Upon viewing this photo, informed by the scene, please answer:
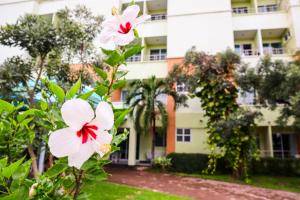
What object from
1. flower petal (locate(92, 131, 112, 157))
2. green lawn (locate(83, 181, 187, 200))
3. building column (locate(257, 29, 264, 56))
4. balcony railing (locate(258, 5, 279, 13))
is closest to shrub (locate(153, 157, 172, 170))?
green lawn (locate(83, 181, 187, 200))

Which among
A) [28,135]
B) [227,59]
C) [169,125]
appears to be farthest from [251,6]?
[28,135]

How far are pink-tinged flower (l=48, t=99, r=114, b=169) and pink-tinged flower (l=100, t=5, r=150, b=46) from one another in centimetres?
34

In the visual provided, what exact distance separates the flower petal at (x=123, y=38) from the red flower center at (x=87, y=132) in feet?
1.19

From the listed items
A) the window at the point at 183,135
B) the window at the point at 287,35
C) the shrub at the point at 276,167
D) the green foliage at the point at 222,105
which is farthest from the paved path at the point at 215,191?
the window at the point at 287,35

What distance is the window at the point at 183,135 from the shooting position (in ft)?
49.5

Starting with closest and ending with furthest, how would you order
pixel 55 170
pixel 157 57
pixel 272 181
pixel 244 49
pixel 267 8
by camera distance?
pixel 55 170
pixel 272 181
pixel 244 49
pixel 267 8
pixel 157 57

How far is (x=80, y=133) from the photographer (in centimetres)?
66

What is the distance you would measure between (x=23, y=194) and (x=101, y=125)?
1.28 ft

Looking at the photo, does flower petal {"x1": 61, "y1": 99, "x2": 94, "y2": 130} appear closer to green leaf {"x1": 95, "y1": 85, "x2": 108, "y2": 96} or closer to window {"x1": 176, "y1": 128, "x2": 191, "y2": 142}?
green leaf {"x1": 95, "y1": 85, "x2": 108, "y2": 96}

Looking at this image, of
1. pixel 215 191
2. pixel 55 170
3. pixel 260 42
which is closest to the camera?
pixel 55 170

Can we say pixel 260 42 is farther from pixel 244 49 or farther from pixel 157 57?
pixel 157 57

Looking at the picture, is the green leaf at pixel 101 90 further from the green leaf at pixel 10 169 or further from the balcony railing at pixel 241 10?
the balcony railing at pixel 241 10

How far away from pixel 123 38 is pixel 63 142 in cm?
45

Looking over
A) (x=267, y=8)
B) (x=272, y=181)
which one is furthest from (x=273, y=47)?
(x=272, y=181)
